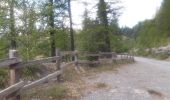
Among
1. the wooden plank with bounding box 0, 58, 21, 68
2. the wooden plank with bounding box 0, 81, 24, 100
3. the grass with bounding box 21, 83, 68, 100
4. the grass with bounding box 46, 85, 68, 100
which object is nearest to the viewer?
the wooden plank with bounding box 0, 81, 24, 100

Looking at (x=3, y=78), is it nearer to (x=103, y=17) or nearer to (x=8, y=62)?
(x=8, y=62)

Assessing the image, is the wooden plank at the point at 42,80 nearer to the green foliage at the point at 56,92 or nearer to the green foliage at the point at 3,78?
the green foliage at the point at 56,92

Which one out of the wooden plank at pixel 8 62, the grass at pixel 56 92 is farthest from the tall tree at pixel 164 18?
the wooden plank at pixel 8 62

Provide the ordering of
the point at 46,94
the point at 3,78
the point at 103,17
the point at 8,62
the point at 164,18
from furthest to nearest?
the point at 164,18 → the point at 103,17 → the point at 3,78 → the point at 46,94 → the point at 8,62

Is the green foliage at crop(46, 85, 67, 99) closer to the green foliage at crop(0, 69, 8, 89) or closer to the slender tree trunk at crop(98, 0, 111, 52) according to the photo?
the green foliage at crop(0, 69, 8, 89)

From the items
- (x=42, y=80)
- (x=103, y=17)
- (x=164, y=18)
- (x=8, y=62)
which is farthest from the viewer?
(x=164, y=18)

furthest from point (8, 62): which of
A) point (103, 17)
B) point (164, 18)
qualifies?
point (164, 18)

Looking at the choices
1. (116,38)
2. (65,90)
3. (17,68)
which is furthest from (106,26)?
(17,68)

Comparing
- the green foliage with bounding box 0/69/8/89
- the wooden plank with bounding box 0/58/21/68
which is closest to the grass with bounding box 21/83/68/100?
the green foliage with bounding box 0/69/8/89

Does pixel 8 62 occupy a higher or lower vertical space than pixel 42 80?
higher

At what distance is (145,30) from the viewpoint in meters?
77.6

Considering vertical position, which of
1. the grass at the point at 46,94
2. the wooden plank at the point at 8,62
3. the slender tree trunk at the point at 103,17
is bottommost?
the grass at the point at 46,94

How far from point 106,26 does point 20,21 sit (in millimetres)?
19926

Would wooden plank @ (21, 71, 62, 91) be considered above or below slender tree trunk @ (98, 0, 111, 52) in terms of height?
below
